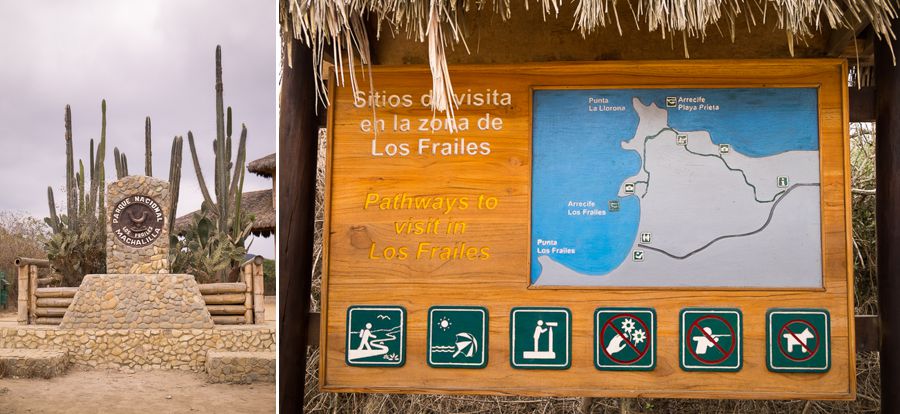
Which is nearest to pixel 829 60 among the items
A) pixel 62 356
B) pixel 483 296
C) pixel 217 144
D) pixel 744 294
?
pixel 744 294

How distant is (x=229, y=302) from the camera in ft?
40.3

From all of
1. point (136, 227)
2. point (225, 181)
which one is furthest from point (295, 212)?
point (225, 181)

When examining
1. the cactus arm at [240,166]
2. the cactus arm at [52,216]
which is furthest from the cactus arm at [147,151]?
the cactus arm at [240,166]

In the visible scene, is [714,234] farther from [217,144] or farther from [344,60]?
[217,144]

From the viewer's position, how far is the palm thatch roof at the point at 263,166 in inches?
684

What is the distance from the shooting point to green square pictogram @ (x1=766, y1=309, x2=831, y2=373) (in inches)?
128

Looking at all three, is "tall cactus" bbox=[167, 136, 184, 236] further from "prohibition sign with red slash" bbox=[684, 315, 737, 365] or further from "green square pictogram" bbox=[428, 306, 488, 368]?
"prohibition sign with red slash" bbox=[684, 315, 737, 365]

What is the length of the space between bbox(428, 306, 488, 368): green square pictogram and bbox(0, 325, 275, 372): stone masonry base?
Answer: 848cm

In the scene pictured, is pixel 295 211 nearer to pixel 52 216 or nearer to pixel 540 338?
pixel 540 338

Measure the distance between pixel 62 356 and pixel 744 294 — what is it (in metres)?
10.3

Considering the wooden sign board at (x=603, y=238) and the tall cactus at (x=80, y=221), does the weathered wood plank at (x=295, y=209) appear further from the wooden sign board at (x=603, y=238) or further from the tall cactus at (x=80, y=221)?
the tall cactus at (x=80, y=221)

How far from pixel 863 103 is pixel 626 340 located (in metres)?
1.50

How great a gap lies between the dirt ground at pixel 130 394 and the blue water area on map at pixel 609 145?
7.37 m

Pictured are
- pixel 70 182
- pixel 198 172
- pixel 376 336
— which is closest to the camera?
pixel 376 336
